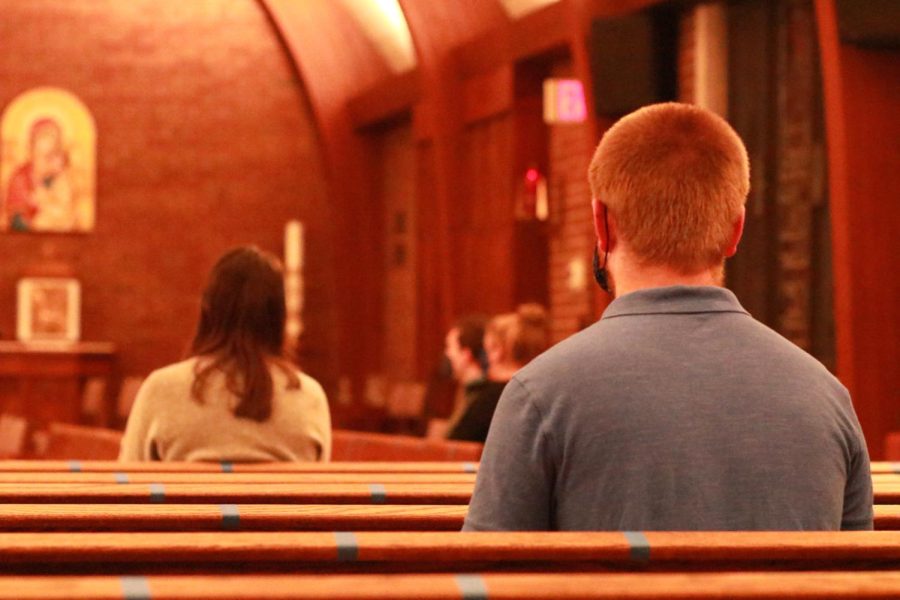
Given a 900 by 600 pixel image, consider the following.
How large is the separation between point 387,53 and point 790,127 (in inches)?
297

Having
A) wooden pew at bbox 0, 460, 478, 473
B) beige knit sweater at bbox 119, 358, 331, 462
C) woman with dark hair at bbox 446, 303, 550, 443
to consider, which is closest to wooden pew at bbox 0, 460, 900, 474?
wooden pew at bbox 0, 460, 478, 473

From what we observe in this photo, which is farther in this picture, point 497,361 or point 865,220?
point 865,220

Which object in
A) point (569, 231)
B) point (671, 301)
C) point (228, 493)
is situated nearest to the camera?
point (671, 301)

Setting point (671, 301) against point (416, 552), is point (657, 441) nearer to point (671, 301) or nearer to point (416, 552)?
point (671, 301)

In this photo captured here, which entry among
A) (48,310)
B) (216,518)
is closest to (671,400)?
(216,518)

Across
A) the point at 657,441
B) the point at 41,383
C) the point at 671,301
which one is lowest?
the point at 41,383

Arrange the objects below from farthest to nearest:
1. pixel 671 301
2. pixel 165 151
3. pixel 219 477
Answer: pixel 165 151
pixel 219 477
pixel 671 301

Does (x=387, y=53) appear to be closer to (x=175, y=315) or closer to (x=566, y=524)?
(x=175, y=315)

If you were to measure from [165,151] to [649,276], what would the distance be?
14.2 metres

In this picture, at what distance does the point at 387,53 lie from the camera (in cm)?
1525

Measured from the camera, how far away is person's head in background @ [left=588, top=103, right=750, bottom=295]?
2074mm

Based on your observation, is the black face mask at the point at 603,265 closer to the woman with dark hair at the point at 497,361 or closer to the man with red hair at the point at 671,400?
the man with red hair at the point at 671,400

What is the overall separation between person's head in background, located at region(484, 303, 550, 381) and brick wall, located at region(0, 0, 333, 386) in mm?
9192

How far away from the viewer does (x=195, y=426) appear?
13.6 ft
